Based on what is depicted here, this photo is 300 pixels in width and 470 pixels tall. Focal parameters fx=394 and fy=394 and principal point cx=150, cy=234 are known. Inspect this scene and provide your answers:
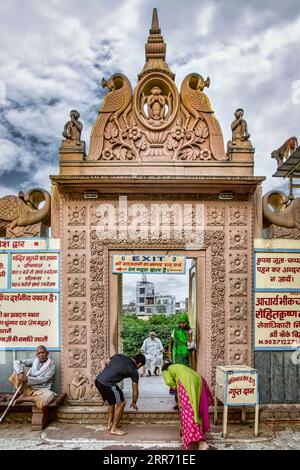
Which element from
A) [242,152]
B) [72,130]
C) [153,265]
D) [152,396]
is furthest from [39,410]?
[242,152]

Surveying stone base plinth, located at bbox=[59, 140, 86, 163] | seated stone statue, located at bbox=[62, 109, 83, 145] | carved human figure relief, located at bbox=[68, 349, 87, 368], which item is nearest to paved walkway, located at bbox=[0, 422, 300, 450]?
carved human figure relief, located at bbox=[68, 349, 87, 368]

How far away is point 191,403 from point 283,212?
3.80 meters

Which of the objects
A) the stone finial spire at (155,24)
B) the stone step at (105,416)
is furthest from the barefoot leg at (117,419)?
the stone finial spire at (155,24)

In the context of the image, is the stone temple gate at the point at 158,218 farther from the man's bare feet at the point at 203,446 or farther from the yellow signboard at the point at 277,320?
the man's bare feet at the point at 203,446

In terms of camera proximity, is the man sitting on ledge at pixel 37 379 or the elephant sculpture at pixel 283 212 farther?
the elephant sculpture at pixel 283 212

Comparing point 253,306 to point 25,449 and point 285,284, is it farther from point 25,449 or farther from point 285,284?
point 25,449

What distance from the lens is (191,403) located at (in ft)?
17.1

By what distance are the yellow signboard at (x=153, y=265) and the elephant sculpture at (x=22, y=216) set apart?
1638 millimetres

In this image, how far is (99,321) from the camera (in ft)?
22.7

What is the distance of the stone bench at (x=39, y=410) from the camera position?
625cm

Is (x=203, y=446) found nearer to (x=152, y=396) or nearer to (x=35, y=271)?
(x=152, y=396)

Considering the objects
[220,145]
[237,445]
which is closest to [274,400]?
[237,445]

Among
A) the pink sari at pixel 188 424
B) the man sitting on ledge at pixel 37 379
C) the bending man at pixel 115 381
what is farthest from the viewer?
the man sitting on ledge at pixel 37 379

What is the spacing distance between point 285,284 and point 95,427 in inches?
159
